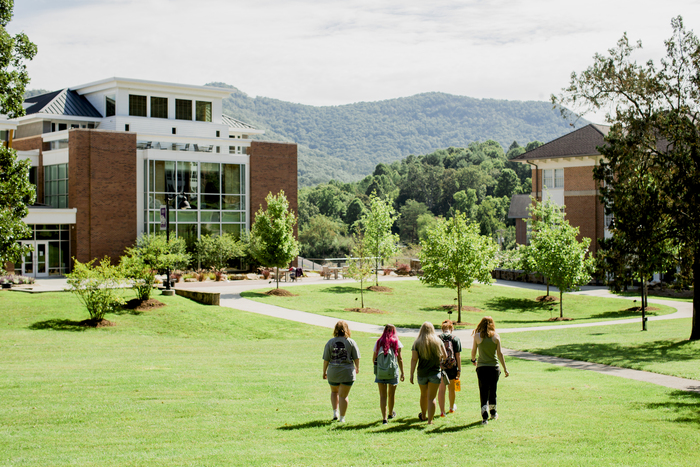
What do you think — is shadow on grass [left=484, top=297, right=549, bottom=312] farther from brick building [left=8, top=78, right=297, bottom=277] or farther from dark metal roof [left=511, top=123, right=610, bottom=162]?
brick building [left=8, top=78, right=297, bottom=277]

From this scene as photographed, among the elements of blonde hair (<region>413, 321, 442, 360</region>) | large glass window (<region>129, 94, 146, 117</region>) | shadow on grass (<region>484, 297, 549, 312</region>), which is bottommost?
shadow on grass (<region>484, 297, 549, 312</region>)

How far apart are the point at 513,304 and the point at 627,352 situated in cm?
1610

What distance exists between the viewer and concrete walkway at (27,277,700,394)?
14.7 meters

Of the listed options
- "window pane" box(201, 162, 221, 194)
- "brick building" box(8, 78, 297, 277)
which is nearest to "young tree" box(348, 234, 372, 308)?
"brick building" box(8, 78, 297, 277)

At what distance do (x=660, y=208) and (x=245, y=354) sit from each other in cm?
1397

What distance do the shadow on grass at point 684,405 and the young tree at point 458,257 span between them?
15.0m

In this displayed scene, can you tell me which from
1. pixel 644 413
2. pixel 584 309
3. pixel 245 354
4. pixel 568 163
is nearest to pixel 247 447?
pixel 644 413

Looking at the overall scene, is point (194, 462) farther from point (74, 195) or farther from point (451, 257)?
point (74, 195)

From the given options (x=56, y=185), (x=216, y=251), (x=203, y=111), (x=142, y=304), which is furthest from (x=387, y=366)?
(x=203, y=111)

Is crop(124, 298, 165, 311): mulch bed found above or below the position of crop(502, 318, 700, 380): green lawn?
above

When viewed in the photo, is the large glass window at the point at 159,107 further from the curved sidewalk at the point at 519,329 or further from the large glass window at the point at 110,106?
the curved sidewalk at the point at 519,329

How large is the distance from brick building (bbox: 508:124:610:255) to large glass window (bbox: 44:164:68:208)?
3346 centimetres

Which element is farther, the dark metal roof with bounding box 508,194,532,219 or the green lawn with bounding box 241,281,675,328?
the dark metal roof with bounding box 508,194,532,219

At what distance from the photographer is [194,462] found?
763cm
